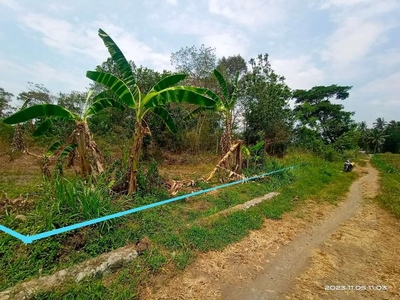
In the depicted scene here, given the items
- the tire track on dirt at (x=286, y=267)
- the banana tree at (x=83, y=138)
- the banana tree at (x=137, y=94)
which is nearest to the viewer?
the tire track on dirt at (x=286, y=267)

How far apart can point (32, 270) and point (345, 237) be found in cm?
515

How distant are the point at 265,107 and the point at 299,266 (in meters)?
11.1

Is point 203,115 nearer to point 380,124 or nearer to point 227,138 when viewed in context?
point 227,138

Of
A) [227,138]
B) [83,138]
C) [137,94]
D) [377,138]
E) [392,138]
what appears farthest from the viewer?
[377,138]

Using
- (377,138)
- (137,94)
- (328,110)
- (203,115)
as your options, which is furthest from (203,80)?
(377,138)

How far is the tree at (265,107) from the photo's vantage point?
13094 mm

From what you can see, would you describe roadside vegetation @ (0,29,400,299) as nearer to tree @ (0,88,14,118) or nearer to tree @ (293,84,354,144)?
tree @ (0,88,14,118)

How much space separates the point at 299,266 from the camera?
308cm

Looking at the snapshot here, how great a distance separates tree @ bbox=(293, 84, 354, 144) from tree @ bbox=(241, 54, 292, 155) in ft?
31.7

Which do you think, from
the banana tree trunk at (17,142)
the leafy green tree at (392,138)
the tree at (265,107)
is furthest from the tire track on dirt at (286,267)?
the leafy green tree at (392,138)

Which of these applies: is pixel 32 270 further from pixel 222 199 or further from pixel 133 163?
pixel 222 199

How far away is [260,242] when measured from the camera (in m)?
3.68

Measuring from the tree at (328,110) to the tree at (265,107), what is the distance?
9.67m

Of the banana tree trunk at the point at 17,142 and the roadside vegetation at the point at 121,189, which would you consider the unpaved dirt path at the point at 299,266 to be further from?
the banana tree trunk at the point at 17,142
